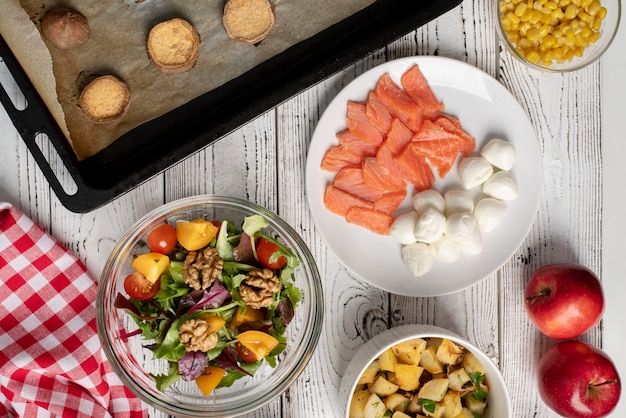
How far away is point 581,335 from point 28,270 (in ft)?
5.29

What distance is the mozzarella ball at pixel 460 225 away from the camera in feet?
5.77

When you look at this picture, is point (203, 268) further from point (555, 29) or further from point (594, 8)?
point (594, 8)

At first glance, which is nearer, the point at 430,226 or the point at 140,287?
the point at 140,287

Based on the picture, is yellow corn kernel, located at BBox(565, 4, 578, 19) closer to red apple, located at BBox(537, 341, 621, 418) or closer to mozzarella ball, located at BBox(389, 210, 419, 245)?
mozzarella ball, located at BBox(389, 210, 419, 245)

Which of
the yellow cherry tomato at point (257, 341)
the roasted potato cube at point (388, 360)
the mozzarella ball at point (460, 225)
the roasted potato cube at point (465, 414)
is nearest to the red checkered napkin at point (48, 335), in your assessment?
the yellow cherry tomato at point (257, 341)

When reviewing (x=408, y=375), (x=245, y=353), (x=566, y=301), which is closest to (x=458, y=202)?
(x=566, y=301)

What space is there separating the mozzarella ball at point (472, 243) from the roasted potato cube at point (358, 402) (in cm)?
48

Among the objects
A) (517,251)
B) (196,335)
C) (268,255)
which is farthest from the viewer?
(517,251)

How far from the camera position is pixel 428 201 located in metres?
1.78

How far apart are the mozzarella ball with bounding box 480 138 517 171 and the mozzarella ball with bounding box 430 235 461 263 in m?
0.25

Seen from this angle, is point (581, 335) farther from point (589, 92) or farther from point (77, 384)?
point (77, 384)

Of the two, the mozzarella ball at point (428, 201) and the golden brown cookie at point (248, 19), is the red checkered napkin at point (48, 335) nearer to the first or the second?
the golden brown cookie at point (248, 19)

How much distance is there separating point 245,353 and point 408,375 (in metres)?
0.45

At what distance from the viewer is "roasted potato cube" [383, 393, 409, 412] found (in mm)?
1750
